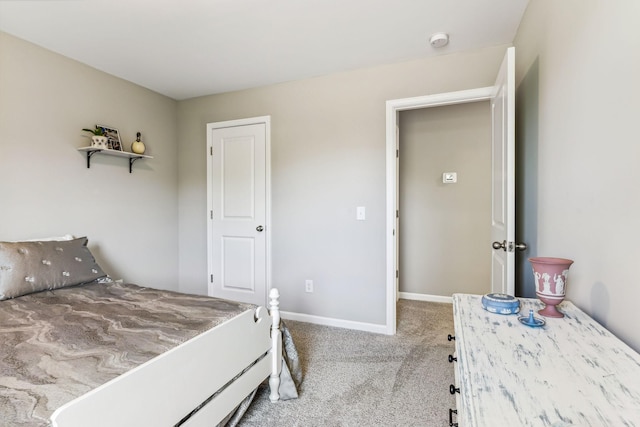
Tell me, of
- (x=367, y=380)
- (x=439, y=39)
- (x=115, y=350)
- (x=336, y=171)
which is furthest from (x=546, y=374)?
(x=336, y=171)

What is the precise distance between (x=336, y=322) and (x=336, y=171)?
1366mm

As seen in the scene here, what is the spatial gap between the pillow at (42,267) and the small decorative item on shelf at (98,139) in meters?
0.83

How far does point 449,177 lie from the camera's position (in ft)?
11.7

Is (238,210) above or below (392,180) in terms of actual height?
below

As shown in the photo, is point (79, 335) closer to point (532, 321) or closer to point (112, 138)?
→ point (532, 321)

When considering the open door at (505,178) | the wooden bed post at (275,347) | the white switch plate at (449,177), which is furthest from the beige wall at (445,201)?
the wooden bed post at (275,347)

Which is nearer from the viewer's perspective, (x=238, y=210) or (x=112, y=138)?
(x=112, y=138)

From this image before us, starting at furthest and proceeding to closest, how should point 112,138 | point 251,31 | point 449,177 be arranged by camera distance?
point 449,177, point 112,138, point 251,31

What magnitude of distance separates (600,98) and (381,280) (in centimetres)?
201

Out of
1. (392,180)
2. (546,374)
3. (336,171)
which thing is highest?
(336,171)

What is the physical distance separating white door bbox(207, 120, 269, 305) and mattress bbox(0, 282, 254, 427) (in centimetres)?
135

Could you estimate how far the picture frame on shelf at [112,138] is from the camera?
9.05 ft

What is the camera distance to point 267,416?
168 centimetres

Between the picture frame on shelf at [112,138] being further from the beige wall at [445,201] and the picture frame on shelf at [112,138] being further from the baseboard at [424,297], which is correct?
the baseboard at [424,297]
